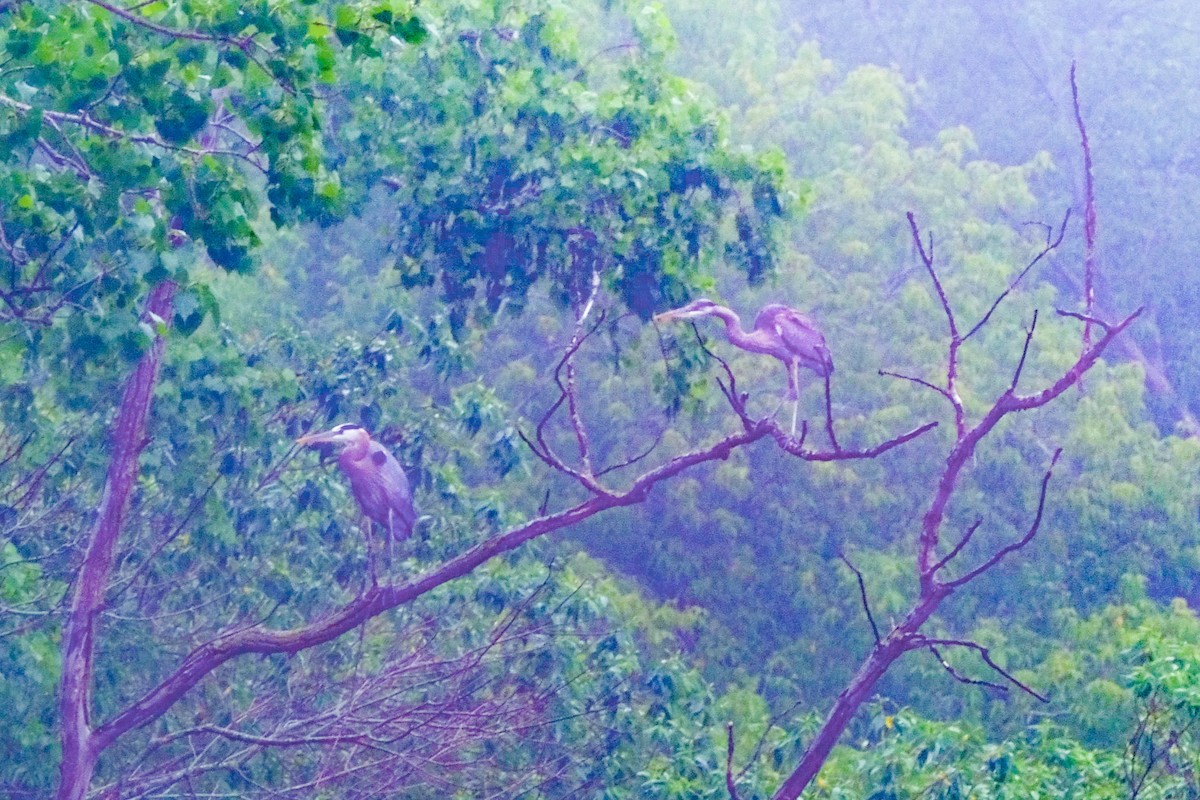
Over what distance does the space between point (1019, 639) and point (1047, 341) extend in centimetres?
213

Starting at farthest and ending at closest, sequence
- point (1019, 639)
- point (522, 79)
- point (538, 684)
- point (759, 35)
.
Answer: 1. point (759, 35)
2. point (1019, 639)
3. point (538, 684)
4. point (522, 79)

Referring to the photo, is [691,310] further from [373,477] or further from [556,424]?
[556,424]

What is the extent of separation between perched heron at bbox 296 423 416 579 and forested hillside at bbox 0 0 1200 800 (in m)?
0.02

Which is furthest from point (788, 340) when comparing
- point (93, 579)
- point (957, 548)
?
point (957, 548)

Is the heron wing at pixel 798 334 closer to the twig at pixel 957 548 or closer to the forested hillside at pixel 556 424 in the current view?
the forested hillside at pixel 556 424

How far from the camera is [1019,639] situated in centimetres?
897

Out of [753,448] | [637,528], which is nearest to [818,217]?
A: [753,448]

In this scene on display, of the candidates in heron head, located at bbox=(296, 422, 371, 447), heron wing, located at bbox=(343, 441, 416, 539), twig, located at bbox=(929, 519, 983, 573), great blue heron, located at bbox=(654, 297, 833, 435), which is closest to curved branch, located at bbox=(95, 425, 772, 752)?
twig, located at bbox=(929, 519, 983, 573)

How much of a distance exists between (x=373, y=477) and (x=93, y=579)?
38.7 inches

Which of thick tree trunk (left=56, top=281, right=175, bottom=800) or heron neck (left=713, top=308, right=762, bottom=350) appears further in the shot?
heron neck (left=713, top=308, right=762, bottom=350)

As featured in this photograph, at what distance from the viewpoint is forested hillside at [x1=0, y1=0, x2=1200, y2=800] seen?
3.61 m

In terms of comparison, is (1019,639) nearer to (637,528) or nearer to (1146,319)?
(637,528)

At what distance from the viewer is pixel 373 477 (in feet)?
17.2

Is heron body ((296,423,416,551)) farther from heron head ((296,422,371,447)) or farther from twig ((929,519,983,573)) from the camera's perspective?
twig ((929,519,983,573))
